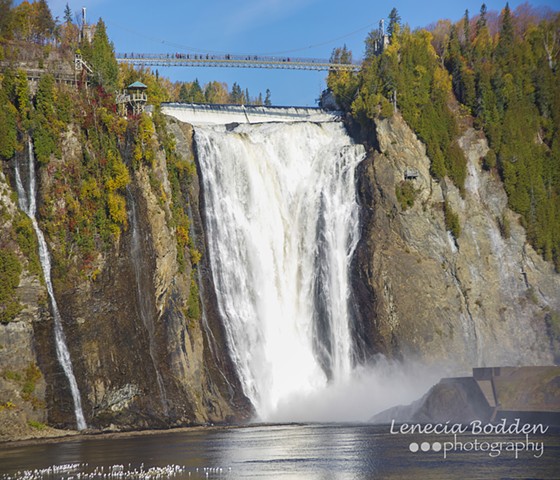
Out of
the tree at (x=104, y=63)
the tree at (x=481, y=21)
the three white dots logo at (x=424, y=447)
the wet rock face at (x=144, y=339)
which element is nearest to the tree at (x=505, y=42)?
the tree at (x=481, y=21)

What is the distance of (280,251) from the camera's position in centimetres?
9031

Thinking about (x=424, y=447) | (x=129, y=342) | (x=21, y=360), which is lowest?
(x=424, y=447)

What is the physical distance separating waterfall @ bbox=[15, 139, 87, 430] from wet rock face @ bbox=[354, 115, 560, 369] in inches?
1042

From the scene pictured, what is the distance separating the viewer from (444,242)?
95.2m

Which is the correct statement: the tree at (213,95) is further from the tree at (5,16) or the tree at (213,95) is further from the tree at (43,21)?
the tree at (5,16)

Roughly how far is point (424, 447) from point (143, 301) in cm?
2967

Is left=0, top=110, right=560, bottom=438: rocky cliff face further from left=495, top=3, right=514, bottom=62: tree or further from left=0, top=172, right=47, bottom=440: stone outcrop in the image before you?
left=495, top=3, right=514, bottom=62: tree

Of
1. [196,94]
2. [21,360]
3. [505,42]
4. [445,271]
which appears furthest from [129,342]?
[196,94]

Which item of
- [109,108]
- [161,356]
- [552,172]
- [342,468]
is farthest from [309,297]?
[342,468]

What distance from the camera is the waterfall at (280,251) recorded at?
85188 millimetres

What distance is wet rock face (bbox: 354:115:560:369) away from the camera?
294ft

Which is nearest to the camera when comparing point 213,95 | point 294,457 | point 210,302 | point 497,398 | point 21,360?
point 294,457

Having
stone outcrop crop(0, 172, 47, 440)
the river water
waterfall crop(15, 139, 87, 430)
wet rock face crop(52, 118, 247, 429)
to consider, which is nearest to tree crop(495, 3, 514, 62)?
wet rock face crop(52, 118, 247, 429)

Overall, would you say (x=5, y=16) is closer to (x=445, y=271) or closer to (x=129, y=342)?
(x=129, y=342)
